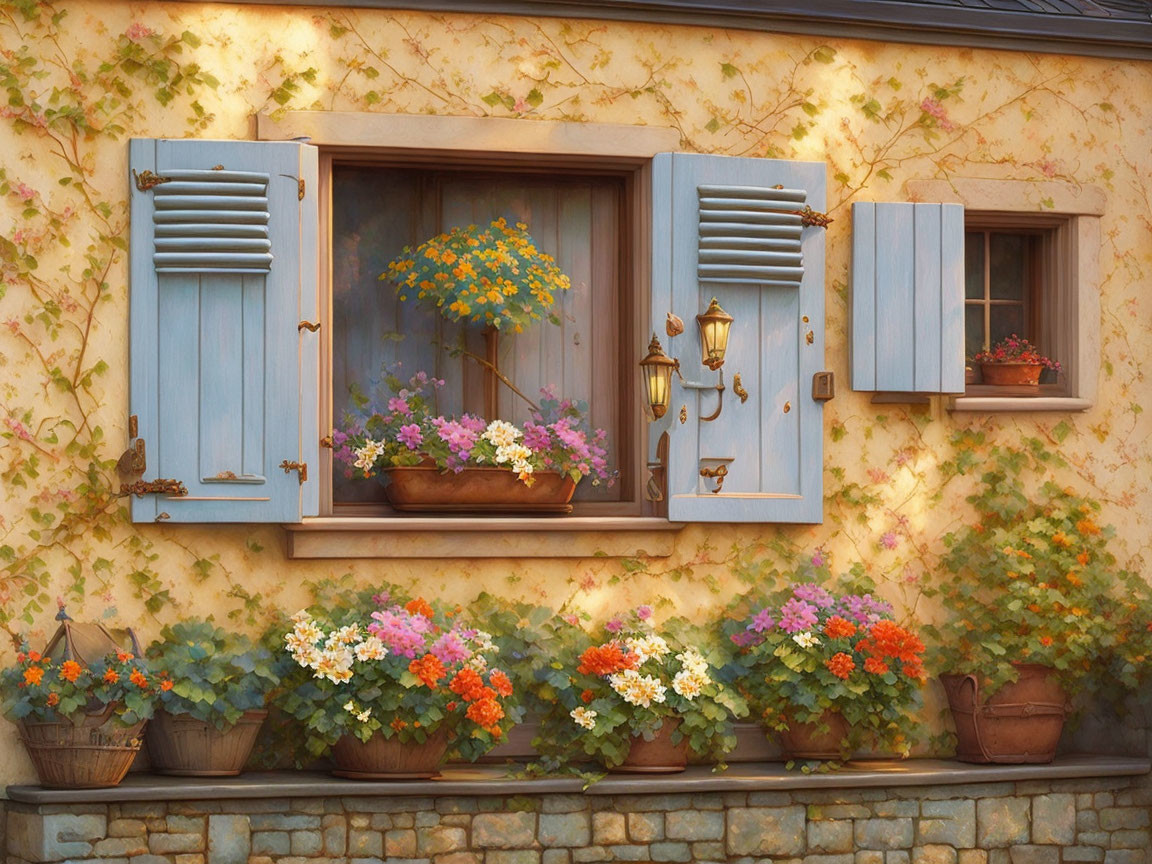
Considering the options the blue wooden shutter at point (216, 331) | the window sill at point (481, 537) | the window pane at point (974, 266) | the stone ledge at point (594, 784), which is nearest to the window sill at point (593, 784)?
the stone ledge at point (594, 784)

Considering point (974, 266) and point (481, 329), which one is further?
point (974, 266)

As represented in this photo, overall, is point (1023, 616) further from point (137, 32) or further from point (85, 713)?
point (137, 32)

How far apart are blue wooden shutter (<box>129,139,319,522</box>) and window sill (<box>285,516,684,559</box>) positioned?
0.53ft

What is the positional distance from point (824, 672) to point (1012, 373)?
1784 mm

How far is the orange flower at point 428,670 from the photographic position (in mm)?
6328

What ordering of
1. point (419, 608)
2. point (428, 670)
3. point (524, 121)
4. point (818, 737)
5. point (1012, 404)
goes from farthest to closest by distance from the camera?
point (1012, 404), point (524, 121), point (818, 737), point (419, 608), point (428, 670)

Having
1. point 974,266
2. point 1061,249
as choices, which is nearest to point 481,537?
point 974,266

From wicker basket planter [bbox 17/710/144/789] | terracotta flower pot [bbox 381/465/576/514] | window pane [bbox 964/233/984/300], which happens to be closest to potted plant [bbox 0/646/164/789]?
wicker basket planter [bbox 17/710/144/789]

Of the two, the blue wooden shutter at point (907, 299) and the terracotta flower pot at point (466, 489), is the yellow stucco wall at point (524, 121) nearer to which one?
the blue wooden shutter at point (907, 299)

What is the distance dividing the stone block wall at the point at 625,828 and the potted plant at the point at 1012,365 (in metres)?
1.81

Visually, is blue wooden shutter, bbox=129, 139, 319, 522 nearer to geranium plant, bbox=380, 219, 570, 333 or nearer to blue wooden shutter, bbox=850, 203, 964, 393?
geranium plant, bbox=380, 219, 570, 333

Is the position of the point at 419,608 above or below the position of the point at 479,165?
below

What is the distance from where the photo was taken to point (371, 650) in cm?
638

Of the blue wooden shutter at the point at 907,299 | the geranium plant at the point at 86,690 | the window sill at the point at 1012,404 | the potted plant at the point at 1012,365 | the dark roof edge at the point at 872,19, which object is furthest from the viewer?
the potted plant at the point at 1012,365
